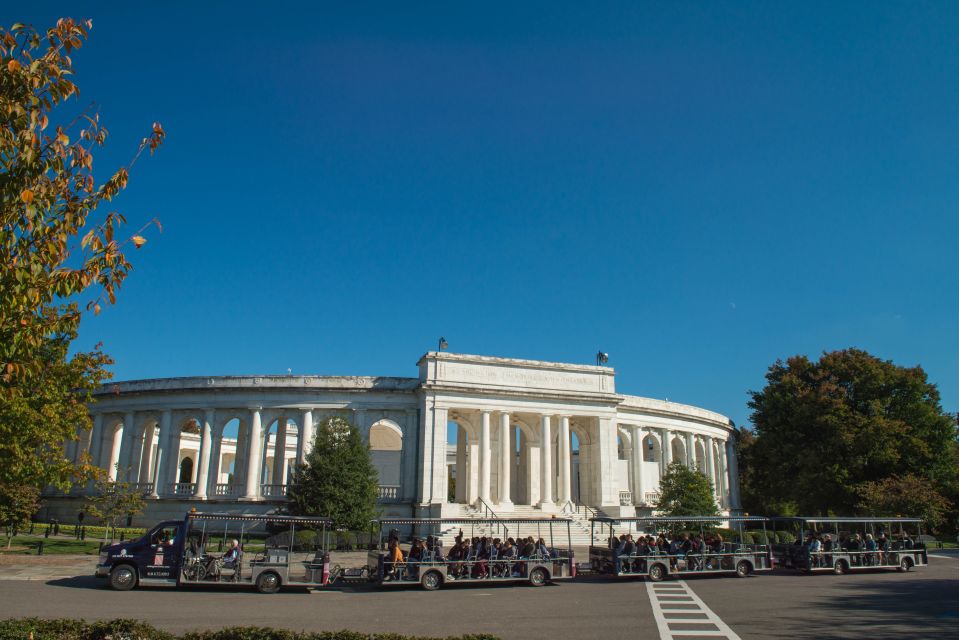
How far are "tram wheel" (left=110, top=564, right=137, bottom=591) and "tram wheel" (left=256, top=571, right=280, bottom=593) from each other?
410 cm

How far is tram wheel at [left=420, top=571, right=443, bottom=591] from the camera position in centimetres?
2567

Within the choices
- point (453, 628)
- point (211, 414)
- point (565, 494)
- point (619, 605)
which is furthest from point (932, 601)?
point (211, 414)

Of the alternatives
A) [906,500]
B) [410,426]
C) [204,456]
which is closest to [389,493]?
[410,426]

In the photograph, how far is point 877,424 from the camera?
51281 mm

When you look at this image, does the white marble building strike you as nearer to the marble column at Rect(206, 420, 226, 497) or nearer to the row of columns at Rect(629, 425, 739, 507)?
the marble column at Rect(206, 420, 226, 497)

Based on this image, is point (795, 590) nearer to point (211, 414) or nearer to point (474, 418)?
point (474, 418)

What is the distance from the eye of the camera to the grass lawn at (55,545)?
3338 centimetres

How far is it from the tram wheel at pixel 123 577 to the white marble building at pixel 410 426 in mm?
23178

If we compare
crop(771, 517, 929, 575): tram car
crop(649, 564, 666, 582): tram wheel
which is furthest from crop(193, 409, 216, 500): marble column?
crop(771, 517, 929, 575): tram car

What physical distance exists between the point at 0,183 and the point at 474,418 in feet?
143

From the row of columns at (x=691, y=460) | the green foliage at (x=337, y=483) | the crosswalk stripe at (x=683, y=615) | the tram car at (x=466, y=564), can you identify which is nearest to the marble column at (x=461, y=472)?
the green foliage at (x=337, y=483)

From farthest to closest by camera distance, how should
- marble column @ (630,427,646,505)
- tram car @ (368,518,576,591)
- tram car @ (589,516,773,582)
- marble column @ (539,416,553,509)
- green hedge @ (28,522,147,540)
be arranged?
marble column @ (630,427,646,505) → marble column @ (539,416,553,509) → green hedge @ (28,522,147,540) → tram car @ (589,516,773,582) → tram car @ (368,518,576,591)

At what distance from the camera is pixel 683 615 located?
19.3 metres

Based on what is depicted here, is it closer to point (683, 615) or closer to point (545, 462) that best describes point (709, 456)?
point (545, 462)
